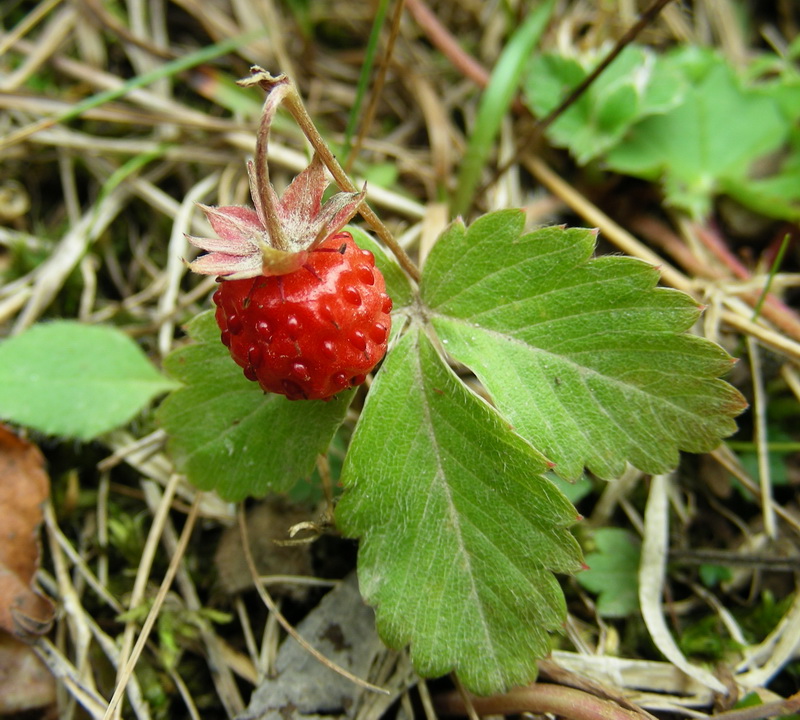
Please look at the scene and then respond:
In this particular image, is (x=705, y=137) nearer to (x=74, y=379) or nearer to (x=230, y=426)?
(x=230, y=426)

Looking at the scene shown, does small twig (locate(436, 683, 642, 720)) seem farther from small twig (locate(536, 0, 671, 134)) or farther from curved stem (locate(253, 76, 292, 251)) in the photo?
small twig (locate(536, 0, 671, 134))

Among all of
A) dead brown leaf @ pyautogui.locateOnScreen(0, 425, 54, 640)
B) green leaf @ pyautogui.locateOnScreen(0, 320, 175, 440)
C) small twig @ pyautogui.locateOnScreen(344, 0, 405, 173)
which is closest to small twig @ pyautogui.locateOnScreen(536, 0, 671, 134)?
small twig @ pyautogui.locateOnScreen(344, 0, 405, 173)

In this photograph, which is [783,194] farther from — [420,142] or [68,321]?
[68,321]

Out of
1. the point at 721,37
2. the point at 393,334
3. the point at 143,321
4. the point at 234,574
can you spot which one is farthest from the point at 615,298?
the point at 721,37

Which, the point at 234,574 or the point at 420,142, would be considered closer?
the point at 234,574

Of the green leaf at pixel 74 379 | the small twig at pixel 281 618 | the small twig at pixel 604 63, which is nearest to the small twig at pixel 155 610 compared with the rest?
the small twig at pixel 281 618

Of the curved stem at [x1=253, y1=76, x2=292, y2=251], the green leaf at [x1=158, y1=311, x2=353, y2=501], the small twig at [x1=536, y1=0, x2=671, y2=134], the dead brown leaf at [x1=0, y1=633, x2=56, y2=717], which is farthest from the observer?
the small twig at [x1=536, y1=0, x2=671, y2=134]
